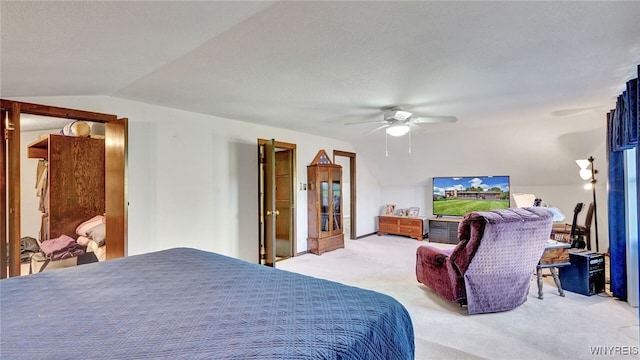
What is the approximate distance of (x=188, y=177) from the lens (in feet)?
12.5

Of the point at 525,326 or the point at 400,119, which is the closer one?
the point at 525,326

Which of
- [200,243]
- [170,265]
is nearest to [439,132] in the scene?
[200,243]

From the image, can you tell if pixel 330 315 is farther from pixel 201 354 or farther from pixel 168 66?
pixel 168 66

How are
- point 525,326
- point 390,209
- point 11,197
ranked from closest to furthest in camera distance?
point 11,197
point 525,326
point 390,209

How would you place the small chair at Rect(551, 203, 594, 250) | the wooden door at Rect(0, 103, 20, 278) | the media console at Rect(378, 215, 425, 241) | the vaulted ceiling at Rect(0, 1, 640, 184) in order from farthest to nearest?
the media console at Rect(378, 215, 425, 241) < the small chair at Rect(551, 203, 594, 250) < the wooden door at Rect(0, 103, 20, 278) < the vaulted ceiling at Rect(0, 1, 640, 184)

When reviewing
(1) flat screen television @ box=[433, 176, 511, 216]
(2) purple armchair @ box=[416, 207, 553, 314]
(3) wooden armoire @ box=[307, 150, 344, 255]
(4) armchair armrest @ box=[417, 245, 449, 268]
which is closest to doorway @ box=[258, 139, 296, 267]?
(3) wooden armoire @ box=[307, 150, 344, 255]

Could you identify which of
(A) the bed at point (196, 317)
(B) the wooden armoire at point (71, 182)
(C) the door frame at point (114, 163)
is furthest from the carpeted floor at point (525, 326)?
(B) the wooden armoire at point (71, 182)

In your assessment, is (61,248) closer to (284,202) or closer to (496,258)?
(284,202)

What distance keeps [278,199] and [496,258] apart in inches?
140

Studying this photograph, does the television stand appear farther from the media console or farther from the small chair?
the small chair

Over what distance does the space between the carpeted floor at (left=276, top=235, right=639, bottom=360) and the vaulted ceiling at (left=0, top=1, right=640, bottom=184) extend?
215 centimetres

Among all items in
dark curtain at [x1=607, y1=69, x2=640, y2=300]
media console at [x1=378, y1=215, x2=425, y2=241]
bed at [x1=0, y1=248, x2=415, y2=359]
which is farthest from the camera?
media console at [x1=378, y1=215, x2=425, y2=241]

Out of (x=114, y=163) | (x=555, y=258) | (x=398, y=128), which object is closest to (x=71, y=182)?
(x=114, y=163)

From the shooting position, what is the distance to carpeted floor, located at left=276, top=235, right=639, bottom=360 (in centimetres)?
221
